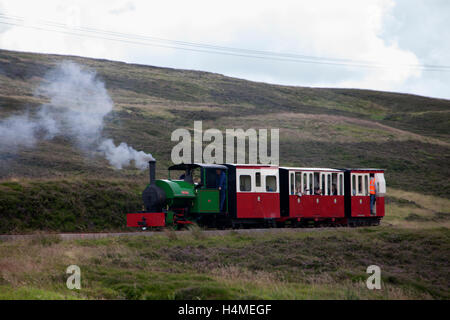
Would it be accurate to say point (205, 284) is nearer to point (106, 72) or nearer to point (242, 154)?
point (242, 154)

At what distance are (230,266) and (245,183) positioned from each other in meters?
9.69

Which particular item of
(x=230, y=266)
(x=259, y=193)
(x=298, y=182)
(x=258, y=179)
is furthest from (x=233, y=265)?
(x=298, y=182)

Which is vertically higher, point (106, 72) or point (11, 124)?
point (106, 72)

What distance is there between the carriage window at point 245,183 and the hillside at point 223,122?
6.58 metres

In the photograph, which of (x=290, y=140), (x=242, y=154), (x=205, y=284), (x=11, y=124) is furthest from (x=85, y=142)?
(x=205, y=284)

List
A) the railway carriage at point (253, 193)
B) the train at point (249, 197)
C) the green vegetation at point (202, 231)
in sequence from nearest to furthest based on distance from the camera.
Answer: the green vegetation at point (202, 231), the train at point (249, 197), the railway carriage at point (253, 193)

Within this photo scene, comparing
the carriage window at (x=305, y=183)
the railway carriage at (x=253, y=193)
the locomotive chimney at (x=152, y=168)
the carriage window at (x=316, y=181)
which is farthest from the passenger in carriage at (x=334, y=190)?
the locomotive chimney at (x=152, y=168)

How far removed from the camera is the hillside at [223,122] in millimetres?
37969

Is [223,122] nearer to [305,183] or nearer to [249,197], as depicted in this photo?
[305,183]

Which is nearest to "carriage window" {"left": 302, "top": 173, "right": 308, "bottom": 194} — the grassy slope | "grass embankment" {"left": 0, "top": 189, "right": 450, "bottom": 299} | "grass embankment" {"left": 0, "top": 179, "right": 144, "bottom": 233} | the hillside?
"grass embankment" {"left": 0, "top": 189, "right": 450, "bottom": 299}

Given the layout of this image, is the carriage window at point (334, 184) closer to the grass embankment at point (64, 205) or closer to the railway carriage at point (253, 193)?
the railway carriage at point (253, 193)

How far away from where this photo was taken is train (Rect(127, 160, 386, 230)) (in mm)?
23703
